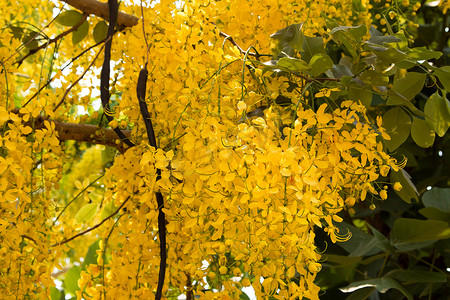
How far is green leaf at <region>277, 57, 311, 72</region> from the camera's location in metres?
0.65

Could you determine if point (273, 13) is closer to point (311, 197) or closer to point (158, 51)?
point (158, 51)

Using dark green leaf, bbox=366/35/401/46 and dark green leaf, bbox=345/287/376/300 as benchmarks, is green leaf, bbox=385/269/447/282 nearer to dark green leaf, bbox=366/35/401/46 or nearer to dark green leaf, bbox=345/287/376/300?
dark green leaf, bbox=345/287/376/300

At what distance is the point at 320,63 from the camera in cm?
70

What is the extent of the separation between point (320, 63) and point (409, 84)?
5.3 inches

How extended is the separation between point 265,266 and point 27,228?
390mm

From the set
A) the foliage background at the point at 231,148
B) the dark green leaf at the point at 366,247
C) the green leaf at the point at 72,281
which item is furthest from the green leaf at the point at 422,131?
the green leaf at the point at 72,281

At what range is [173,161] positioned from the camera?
638mm

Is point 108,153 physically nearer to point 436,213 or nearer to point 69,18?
point 69,18

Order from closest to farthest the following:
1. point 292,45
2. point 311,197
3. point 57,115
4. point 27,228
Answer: point 311,197 < point 292,45 < point 27,228 < point 57,115

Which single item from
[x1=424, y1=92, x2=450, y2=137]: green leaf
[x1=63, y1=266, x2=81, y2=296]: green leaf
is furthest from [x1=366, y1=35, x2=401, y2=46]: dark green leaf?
[x1=63, y1=266, x2=81, y2=296]: green leaf

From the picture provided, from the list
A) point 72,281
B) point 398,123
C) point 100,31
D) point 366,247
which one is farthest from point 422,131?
point 72,281

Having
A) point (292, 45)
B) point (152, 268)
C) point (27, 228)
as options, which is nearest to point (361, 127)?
point (292, 45)

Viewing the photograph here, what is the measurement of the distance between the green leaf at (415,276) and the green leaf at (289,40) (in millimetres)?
472

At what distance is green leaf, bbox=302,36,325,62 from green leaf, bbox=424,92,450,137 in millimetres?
158
